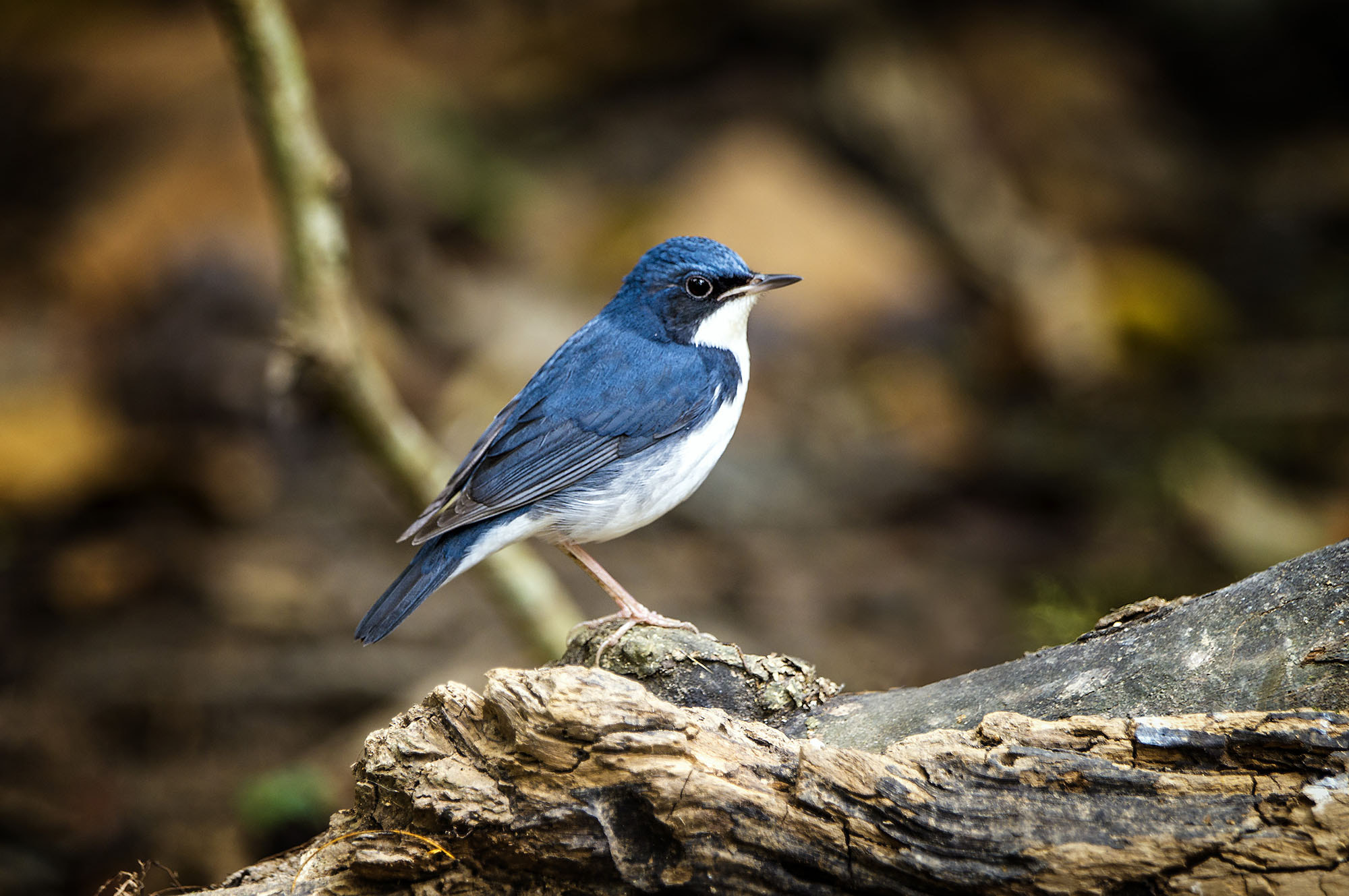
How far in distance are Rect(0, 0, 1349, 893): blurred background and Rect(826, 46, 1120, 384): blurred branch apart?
0.04 m

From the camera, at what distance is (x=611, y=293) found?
9.06 metres

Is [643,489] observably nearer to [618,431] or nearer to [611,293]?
[618,431]

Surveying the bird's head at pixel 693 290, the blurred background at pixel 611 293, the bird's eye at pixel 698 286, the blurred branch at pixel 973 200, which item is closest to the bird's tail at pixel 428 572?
the bird's head at pixel 693 290

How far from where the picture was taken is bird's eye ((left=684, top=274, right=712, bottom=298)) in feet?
14.9

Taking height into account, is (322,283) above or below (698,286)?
above

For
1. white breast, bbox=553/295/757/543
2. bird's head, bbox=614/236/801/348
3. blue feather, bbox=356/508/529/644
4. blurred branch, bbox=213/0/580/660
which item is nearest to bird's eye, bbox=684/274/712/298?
bird's head, bbox=614/236/801/348

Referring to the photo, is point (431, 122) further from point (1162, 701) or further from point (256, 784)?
point (1162, 701)

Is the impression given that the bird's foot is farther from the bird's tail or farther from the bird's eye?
the bird's eye

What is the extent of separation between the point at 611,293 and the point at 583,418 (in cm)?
488

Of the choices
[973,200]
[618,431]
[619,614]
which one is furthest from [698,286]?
[973,200]

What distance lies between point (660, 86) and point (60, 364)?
5.63 metres

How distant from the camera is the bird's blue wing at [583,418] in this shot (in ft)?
13.6

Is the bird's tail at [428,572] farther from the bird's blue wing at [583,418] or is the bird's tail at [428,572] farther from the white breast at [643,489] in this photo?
the white breast at [643,489]

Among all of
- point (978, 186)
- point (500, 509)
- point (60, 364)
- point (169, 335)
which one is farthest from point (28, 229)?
point (978, 186)
